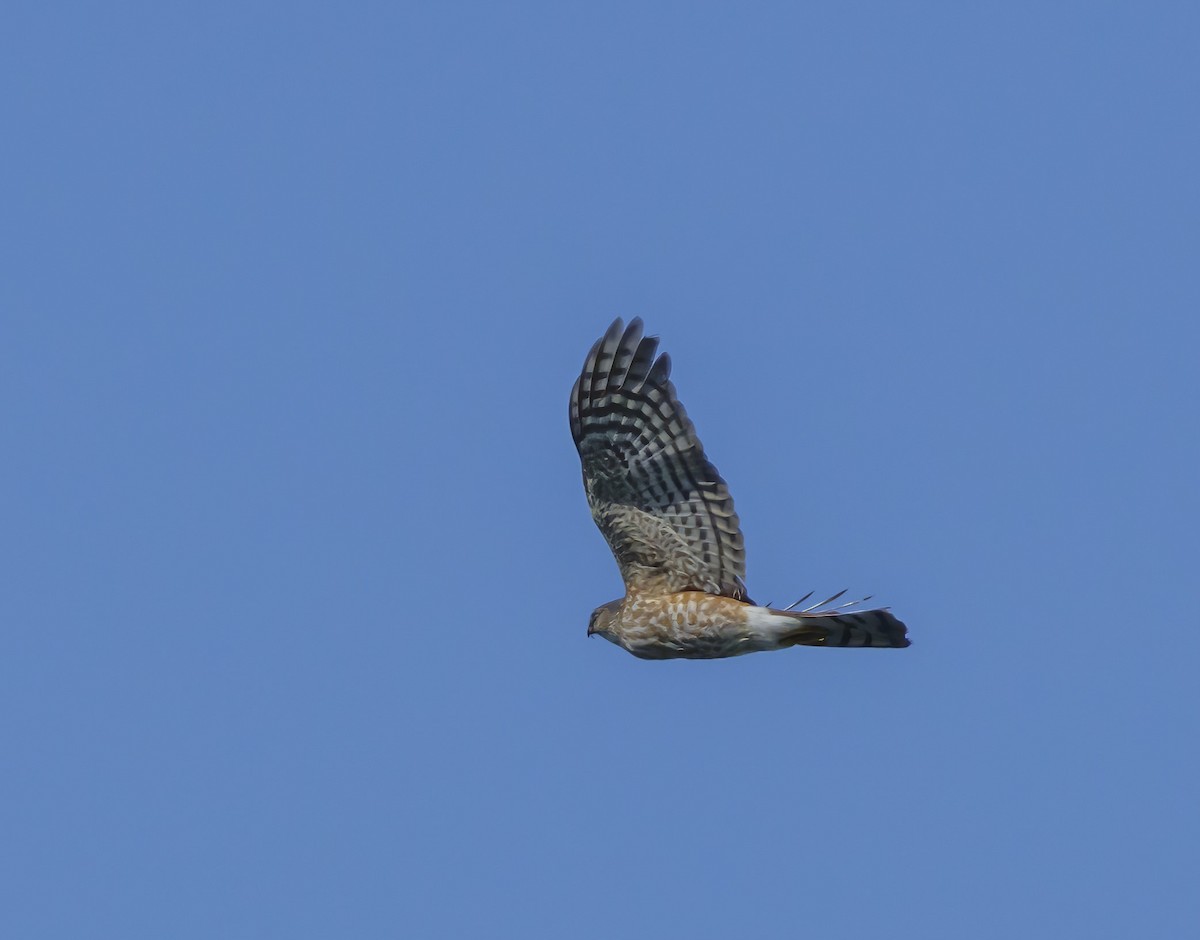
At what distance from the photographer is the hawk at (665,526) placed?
10.8 m

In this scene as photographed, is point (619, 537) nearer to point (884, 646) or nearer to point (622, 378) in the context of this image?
point (622, 378)

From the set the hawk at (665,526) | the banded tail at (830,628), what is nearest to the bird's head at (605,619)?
the hawk at (665,526)

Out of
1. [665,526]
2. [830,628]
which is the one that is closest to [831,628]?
[830,628]

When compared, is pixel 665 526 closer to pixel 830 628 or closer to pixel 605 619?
pixel 605 619

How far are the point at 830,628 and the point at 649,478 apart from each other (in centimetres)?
146

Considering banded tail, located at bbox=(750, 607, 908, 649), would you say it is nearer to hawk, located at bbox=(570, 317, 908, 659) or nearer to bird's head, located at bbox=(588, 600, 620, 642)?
hawk, located at bbox=(570, 317, 908, 659)

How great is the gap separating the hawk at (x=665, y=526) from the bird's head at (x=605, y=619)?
0.04 m

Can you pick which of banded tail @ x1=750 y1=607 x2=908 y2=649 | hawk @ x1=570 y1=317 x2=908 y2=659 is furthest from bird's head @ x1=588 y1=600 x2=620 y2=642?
banded tail @ x1=750 y1=607 x2=908 y2=649

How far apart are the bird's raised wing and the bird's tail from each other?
381 mm

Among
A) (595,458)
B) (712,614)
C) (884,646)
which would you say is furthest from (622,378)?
(884,646)

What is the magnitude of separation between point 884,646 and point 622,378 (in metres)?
2.31

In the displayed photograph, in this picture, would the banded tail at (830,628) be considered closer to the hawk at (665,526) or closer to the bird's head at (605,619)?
the hawk at (665,526)

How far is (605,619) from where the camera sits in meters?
11.3

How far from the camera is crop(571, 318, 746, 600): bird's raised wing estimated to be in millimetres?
10766
